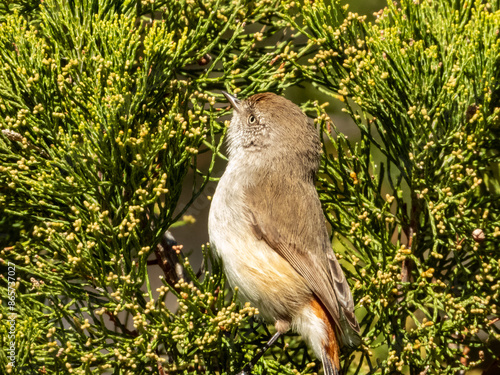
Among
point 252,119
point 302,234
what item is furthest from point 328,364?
point 252,119

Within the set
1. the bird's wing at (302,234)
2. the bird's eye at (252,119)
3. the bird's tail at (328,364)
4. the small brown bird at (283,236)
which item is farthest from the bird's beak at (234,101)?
the bird's tail at (328,364)

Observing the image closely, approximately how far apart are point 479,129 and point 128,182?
4.66ft

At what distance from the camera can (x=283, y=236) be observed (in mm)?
2514

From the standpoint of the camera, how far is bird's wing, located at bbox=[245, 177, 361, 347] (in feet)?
7.88

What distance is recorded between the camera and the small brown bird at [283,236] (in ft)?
7.82

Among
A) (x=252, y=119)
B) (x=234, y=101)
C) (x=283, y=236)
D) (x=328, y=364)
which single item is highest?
(x=234, y=101)

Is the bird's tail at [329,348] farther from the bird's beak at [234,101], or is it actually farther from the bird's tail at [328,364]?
the bird's beak at [234,101]

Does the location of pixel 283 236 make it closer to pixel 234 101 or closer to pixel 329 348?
pixel 329 348

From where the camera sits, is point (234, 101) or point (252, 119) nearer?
point (234, 101)

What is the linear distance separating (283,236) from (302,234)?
88mm

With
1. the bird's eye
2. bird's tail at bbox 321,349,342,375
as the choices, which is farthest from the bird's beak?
bird's tail at bbox 321,349,342,375

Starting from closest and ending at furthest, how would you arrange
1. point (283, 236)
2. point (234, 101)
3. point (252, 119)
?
point (283, 236) → point (234, 101) → point (252, 119)

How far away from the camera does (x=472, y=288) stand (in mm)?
2287

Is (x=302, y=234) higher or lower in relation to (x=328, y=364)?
higher
